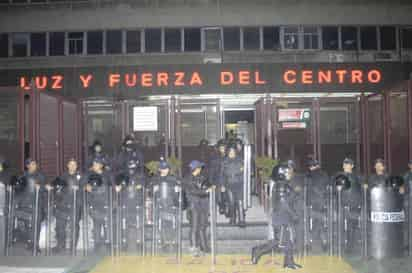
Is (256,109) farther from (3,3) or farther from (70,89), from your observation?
(3,3)

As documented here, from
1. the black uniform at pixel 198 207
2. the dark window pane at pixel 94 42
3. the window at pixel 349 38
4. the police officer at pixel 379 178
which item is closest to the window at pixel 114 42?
the dark window pane at pixel 94 42

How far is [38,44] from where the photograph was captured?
21281 millimetres

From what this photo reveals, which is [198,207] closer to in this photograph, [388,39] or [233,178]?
[233,178]

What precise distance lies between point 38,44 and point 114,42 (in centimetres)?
322

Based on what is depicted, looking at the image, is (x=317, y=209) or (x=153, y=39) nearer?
(x=317, y=209)

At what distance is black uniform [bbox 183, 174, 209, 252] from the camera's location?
9273mm

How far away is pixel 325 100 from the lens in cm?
1593

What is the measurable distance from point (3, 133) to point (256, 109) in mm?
8409

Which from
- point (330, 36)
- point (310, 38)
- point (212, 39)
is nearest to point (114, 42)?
point (212, 39)

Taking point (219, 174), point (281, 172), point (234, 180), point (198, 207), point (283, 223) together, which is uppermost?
point (281, 172)

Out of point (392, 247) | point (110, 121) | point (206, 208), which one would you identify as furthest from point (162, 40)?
point (392, 247)

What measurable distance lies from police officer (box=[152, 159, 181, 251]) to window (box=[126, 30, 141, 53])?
1232 cm

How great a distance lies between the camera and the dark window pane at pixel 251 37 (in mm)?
20797

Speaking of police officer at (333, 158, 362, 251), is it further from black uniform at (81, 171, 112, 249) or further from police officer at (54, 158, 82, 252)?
police officer at (54, 158, 82, 252)
